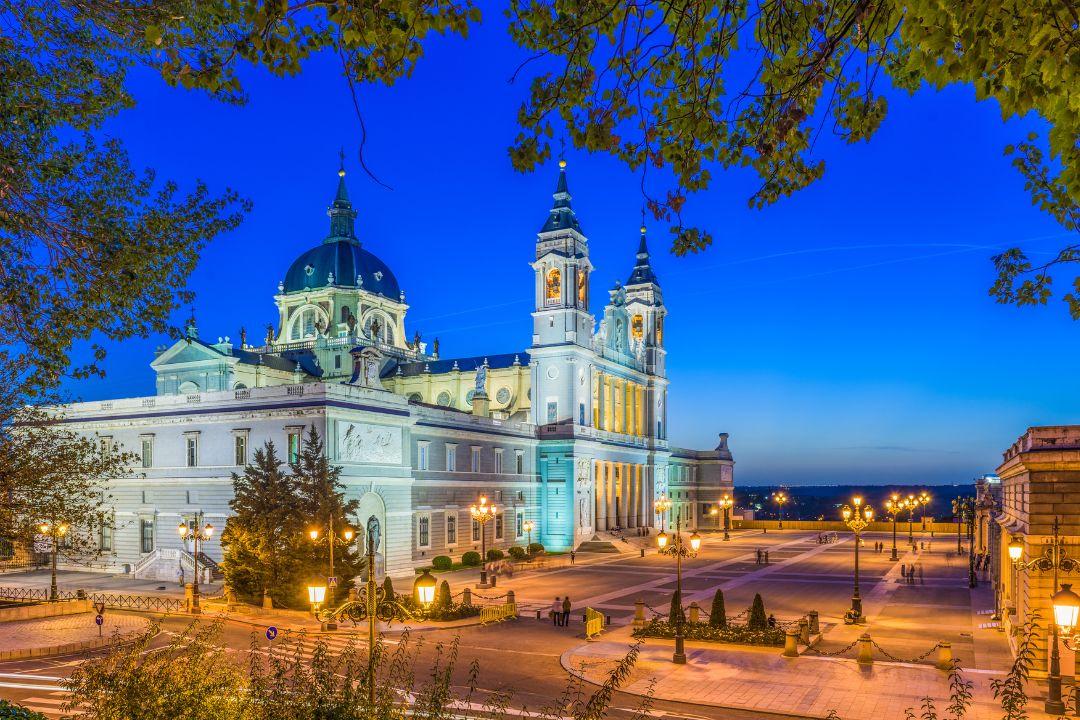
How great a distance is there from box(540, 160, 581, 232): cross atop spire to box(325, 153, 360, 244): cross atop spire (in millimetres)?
22779

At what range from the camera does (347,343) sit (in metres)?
78.8

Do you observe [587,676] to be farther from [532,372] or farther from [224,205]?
[532,372]

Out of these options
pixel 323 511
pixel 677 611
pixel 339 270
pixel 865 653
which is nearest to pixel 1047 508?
pixel 865 653

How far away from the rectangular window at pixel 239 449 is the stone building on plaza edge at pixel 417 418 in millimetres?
89

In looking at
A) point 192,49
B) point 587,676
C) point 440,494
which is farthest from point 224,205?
point 440,494

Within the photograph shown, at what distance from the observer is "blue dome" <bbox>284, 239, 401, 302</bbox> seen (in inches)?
3314

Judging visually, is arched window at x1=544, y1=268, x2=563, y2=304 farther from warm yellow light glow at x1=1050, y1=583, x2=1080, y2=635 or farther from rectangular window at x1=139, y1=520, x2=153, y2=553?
warm yellow light glow at x1=1050, y1=583, x2=1080, y2=635

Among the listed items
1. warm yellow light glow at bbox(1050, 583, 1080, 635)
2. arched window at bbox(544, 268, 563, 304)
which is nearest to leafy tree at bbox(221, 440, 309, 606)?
warm yellow light glow at bbox(1050, 583, 1080, 635)

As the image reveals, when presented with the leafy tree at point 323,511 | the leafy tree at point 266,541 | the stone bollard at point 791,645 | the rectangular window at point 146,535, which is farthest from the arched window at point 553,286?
the stone bollard at point 791,645

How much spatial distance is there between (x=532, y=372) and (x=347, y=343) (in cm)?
1727

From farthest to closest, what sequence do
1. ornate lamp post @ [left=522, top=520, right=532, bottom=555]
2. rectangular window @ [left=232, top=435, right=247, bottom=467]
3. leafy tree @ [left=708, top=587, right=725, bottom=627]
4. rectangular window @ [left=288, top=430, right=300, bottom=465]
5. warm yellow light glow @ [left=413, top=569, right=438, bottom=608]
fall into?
ornate lamp post @ [left=522, top=520, right=532, bottom=555] < rectangular window @ [left=232, top=435, right=247, bottom=467] < rectangular window @ [left=288, top=430, right=300, bottom=465] < leafy tree @ [left=708, top=587, right=725, bottom=627] < warm yellow light glow @ [left=413, top=569, right=438, bottom=608]

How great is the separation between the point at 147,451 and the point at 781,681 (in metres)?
41.1

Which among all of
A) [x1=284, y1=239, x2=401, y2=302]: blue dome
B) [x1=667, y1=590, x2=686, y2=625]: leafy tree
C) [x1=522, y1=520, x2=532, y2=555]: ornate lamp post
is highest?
[x1=284, y1=239, x2=401, y2=302]: blue dome

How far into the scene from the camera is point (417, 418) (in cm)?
5434
